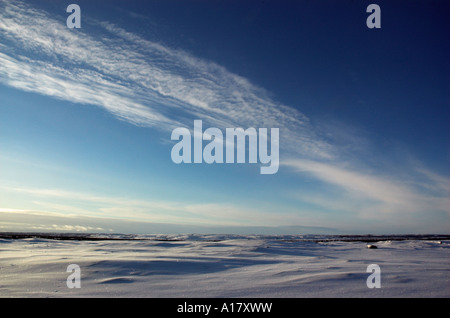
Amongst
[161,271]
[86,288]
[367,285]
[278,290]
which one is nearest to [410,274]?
[367,285]

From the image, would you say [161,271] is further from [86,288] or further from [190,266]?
[86,288]

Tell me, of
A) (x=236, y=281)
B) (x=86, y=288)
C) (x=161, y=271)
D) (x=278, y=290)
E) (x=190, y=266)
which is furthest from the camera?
(x=190, y=266)
